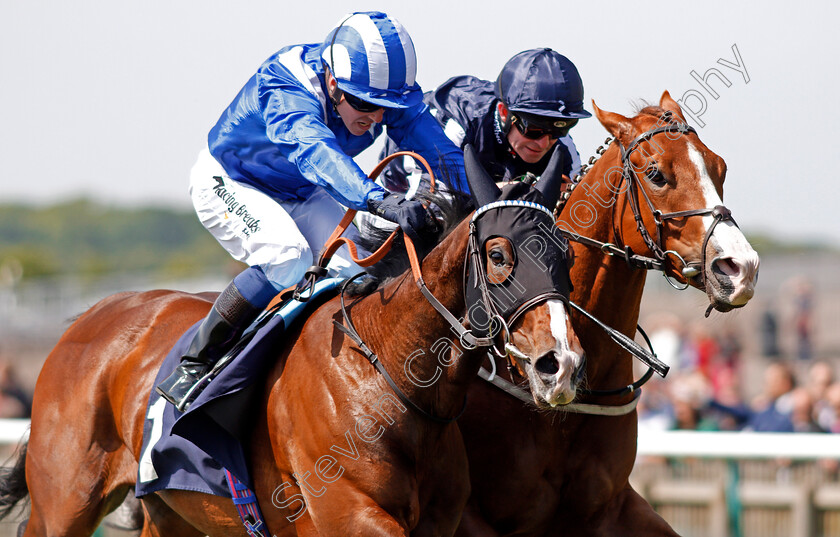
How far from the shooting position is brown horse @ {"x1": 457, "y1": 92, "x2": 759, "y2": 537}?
12.0ft

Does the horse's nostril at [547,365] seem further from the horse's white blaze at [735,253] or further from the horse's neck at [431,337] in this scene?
the horse's white blaze at [735,253]

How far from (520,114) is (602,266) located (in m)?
0.71

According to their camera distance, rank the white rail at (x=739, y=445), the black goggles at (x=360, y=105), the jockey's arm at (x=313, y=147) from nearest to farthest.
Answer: the jockey's arm at (x=313, y=147) → the black goggles at (x=360, y=105) → the white rail at (x=739, y=445)

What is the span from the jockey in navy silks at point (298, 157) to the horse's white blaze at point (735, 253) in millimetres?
865

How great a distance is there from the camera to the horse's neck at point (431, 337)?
3236 millimetres

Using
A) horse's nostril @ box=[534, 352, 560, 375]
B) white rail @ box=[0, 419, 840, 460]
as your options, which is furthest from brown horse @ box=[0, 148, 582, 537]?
white rail @ box=[0, 419, 840, 460]

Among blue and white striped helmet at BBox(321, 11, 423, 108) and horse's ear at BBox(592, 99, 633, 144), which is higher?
blue and white striped helmet at BBox(321, 11, 423, 108)

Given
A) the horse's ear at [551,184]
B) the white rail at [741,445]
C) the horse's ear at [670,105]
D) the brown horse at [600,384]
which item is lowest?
the white rail at [741,445]

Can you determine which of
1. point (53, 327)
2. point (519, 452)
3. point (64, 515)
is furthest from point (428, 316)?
point (53, 327)

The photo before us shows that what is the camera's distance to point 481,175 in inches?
129

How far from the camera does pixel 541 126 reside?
4.09m

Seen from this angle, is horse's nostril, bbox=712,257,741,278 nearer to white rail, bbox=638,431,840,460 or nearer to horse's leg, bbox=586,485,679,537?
horse's leg, bbox=586,485,679,537

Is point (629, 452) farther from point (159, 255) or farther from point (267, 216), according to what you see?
point (159, 255)

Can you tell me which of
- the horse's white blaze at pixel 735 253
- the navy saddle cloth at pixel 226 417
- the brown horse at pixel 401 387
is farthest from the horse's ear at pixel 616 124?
the navy saddle cloth at pixel 226 417
